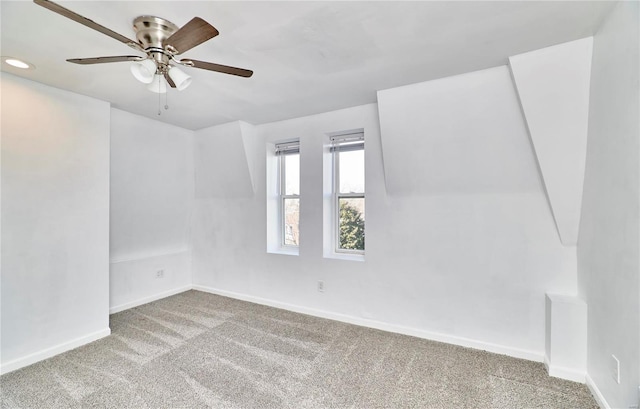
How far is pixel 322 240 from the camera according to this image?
127 inches

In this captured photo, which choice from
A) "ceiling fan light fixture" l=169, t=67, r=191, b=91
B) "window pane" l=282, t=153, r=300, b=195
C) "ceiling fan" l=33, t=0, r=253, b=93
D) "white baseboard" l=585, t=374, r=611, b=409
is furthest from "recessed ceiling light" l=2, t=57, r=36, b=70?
"white baseboard" l=585, t=374, r=611, b=409

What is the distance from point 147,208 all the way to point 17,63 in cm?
190

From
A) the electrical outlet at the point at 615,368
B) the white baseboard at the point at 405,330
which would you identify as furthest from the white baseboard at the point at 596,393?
the white baseboard at the point at 405,330

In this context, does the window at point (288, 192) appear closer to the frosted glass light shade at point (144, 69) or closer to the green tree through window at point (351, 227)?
the green tree through window at point (351, 227)

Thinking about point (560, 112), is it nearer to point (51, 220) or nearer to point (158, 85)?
point (158, 85)

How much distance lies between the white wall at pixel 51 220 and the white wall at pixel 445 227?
199 cm

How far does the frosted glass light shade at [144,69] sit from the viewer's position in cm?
158

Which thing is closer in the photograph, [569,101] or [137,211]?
[569,101]

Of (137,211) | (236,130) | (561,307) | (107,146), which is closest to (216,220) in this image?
(137,211)

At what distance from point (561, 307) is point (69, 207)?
165 inches

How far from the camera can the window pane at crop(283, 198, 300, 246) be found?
12.0 ft

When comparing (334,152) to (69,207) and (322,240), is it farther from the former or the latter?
(69,207)

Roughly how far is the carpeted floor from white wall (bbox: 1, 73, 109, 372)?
0.26 metres

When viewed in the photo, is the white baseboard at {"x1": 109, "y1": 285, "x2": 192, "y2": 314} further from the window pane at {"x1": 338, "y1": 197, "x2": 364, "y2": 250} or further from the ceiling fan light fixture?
the ceiling fan light fixture
